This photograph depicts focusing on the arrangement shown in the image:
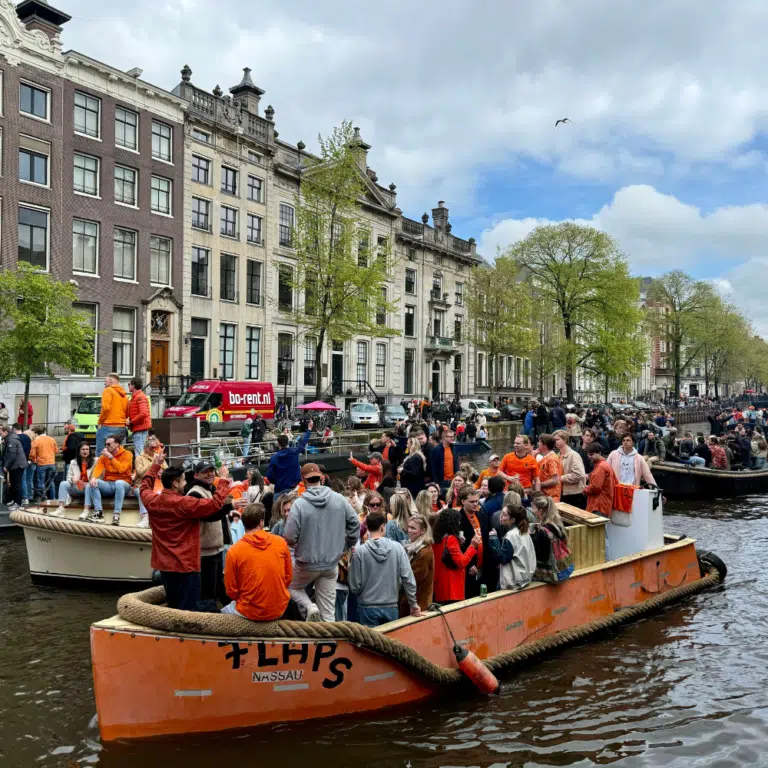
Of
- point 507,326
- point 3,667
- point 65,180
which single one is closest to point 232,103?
point 65,180

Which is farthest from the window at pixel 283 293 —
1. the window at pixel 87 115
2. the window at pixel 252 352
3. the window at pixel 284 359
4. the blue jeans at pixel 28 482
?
the blue jeans at pixel 28 482

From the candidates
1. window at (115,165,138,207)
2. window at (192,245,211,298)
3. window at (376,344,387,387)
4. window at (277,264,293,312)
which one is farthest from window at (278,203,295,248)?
window at (376,344,387,387)

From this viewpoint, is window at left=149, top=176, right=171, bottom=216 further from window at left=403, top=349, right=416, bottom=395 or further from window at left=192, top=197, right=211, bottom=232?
window at left=403, top=349, right=416, bottom=395

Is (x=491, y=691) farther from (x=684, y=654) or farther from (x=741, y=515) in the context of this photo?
(x=741, y=515)

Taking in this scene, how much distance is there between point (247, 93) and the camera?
3675cm

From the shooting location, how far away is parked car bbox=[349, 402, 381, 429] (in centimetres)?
3375

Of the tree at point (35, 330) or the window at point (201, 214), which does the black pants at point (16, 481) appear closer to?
the tree at point (35, 330)

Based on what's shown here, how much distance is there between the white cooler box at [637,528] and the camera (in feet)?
34.8

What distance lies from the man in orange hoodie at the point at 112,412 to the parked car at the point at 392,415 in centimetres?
2380

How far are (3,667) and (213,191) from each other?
2999 cm

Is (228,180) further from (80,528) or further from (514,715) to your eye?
(514,715)

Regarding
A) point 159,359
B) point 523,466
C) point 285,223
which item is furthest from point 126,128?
point 523,466

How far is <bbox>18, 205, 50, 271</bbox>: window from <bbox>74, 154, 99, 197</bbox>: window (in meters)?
2.07

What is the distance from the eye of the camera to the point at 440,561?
779cm
